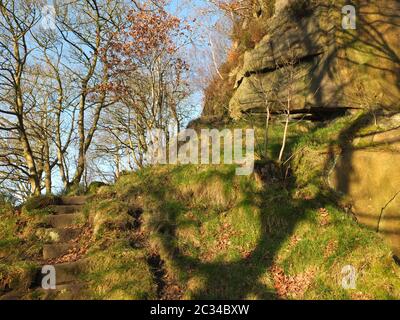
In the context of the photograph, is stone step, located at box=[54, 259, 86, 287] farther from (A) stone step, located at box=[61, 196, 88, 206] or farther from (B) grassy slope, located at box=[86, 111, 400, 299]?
(A) stone step, located at box=[61, 196, 88, 206]

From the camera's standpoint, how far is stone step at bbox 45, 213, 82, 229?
850cm

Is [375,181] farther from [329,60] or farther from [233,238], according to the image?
[329,60]

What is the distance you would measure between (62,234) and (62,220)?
61 centimetres

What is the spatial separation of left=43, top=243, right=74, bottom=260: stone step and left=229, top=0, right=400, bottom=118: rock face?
539 cm

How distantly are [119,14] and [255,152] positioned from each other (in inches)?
491

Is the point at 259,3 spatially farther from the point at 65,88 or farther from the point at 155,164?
the point at 65,88

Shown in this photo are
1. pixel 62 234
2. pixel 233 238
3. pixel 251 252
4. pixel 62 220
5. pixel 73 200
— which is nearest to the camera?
pixel 251 252

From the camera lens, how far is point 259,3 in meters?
14.7

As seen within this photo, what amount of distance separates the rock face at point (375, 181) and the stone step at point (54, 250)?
5450mm

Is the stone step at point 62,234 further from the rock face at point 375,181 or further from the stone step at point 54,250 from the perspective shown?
the rock face at point 375,181

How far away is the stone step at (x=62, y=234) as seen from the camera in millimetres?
7969

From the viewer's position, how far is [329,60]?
34.4 ft

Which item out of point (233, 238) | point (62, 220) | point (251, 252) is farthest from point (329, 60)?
point (62, 220)

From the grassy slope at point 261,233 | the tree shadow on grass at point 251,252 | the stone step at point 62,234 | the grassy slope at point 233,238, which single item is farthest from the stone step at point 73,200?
the tree shadow on grass at point 251,252
